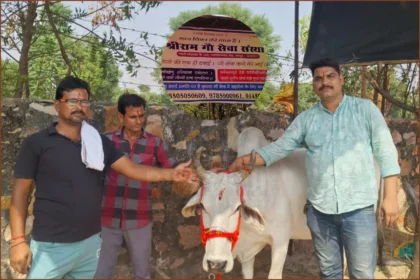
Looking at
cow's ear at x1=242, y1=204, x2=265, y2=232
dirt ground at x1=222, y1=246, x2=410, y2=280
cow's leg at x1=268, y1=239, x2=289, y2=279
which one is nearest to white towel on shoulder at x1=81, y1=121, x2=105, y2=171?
cow's ear at x1=242, y1=204, x2=265, y2=232

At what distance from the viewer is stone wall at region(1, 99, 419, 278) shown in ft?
11.6

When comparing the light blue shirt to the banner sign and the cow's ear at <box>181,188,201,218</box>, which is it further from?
the banner sign

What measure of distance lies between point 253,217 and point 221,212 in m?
0.30

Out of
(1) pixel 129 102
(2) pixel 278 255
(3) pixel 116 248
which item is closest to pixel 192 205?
(3) pixel 116 248

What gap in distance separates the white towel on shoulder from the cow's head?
708 millimetres

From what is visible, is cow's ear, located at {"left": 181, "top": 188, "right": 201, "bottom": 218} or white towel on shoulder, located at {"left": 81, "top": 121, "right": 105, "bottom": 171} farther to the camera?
cow's ear, located at {"left": 181, "top": 188, "right": 201, "bottom": 218}

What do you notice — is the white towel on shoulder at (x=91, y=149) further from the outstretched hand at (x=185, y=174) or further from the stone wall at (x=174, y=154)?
the stone wall at (x=174, y=154)

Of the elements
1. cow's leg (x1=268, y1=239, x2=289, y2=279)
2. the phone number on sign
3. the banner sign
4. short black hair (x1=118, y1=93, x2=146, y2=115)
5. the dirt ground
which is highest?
the banner sign

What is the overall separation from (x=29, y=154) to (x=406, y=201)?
365 cm

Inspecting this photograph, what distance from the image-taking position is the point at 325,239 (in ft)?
8.98

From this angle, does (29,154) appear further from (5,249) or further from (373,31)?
(373,31)

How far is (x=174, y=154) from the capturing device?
399 centimetres

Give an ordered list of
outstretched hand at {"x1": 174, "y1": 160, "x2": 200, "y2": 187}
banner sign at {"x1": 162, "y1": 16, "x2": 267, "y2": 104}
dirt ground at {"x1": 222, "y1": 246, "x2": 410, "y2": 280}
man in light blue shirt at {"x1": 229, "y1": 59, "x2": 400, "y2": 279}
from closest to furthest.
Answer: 1. man in light blue shirt at {"x1": 229, "y1": 59, "x2": 400, "y2": 279}
2. outstretched hand at {"x1": 174, "y1": 160, "x2": 200, "y2": 187}
3. banner sign at {"x1": 162, "y1": 16, "x2": 267, "y2": 104}
4. dirt ground at {"x1": 222, "y1": 246, "x2": 410, "y2": 280}

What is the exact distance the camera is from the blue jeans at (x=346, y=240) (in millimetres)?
2619
